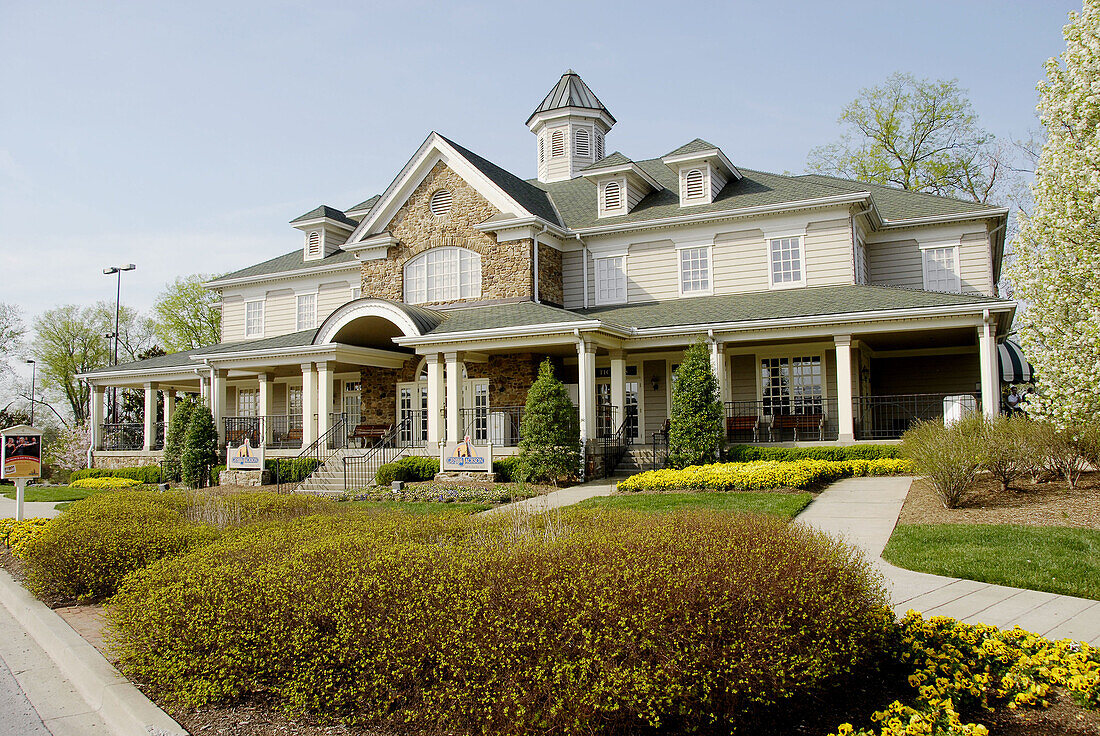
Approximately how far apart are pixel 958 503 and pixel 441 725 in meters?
9.57

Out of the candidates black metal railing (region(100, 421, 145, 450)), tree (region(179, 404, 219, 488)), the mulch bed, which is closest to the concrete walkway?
the mulch bed

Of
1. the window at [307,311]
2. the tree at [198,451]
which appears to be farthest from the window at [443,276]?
the tree at [198,451]

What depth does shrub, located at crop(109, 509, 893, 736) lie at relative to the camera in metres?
4.22

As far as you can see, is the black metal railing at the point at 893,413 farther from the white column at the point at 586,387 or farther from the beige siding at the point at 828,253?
the white column at the point at 586,387

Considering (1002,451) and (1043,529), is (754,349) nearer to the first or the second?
(1002,451)

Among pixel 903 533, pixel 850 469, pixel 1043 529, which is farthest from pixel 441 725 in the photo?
pixel 850 469

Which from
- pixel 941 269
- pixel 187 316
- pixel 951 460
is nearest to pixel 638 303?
pixel 941 269

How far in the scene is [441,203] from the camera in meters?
23.4

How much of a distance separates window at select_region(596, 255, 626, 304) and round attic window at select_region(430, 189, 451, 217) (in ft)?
15.7

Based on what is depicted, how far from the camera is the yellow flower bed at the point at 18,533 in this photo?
11.3 metres

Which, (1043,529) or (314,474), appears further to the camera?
(314,474)

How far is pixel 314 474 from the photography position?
2058cm

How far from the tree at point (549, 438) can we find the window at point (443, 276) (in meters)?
5.88

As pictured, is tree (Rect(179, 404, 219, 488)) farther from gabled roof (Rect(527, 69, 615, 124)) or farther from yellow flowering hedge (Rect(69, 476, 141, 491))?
gabled roof (Rect(527, 69, 615, 124))
